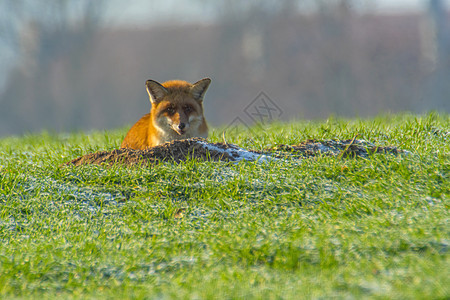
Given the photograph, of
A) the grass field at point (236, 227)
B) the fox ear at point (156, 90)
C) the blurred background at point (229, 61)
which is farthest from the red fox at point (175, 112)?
the blurred background at point (229, 61)

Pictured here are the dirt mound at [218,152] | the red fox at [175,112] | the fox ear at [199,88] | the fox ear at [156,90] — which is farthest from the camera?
the fox ear at [199,88]

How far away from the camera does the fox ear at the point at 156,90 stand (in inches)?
279

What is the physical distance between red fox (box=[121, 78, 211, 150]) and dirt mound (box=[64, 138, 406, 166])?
403 mm

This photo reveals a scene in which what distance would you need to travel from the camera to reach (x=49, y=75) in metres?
32.7

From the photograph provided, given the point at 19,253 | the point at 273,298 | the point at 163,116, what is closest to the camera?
the point at 273,298

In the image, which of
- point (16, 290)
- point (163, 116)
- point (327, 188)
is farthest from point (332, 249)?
point (163, 116)

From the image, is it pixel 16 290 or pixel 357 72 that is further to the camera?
pixel 357 72

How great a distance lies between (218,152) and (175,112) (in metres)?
0.90

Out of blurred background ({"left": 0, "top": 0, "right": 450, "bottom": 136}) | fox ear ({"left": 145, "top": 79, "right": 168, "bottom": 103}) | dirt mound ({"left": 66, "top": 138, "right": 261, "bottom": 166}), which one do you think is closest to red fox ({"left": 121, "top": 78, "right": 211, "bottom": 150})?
fox ear ({"left": 145, "top": 79, "right": 168, "bottom": 103})

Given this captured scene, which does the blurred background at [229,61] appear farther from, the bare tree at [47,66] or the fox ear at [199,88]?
the fox ear at [199,88]

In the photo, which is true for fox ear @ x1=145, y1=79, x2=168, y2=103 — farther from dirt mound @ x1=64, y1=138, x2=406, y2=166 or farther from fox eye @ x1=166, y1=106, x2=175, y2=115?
dirt mound @ x1=64, y1=138, x2=406, y2=166

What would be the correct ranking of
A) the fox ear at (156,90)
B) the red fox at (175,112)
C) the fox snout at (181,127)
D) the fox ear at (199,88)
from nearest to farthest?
the fox snout at (181,127) → the red fox at (175,112) → the fox ear at (156,90) → the fox ear at (199,88)

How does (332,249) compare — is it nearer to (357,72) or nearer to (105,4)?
(357,72)

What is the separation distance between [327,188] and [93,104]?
98.7ft
